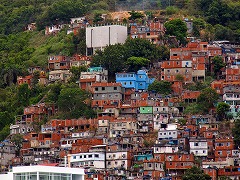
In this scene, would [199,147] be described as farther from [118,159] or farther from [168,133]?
[118,159]

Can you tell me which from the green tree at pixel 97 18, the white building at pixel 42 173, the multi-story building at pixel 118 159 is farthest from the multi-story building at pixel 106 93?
the white building at pixel 42 173

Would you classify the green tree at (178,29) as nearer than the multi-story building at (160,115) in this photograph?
No

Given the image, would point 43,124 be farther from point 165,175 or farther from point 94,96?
point 165,175

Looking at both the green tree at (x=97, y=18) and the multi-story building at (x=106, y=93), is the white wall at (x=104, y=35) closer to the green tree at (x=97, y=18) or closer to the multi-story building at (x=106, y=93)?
the green tree at (x=97, y=18)

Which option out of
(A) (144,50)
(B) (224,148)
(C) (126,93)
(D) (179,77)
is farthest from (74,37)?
(B) (224,148)

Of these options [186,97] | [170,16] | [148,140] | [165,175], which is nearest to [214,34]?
[170,16]
